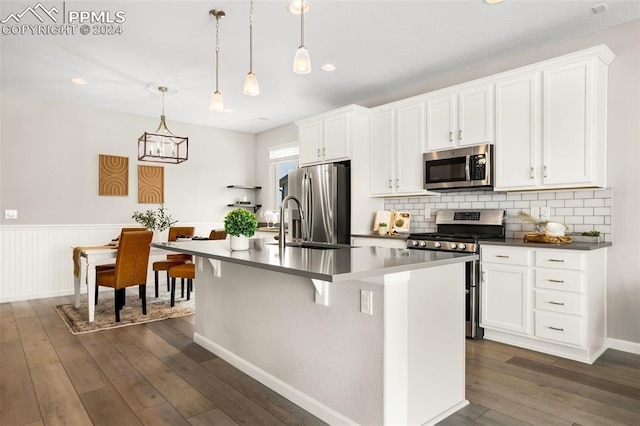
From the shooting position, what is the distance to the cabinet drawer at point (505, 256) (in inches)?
126

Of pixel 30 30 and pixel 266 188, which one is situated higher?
pixel 30 30

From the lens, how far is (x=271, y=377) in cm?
251

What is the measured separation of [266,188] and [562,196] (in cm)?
495

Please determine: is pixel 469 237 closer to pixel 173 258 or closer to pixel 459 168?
pixel 459 168

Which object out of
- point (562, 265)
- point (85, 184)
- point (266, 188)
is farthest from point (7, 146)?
point (562, 265)

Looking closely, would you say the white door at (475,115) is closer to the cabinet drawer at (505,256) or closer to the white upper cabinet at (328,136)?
the cabinet drawer at (505,256)

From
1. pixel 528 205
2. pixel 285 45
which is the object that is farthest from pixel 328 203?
pixel 528 205

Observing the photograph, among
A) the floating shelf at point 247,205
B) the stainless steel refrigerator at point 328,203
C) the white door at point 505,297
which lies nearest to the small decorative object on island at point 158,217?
the floating shelf at point 247,205

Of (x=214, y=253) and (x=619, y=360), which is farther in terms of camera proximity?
(x=619, y=360)

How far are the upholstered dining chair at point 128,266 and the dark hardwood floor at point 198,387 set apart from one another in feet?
2.28

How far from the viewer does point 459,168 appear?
12.7 ft

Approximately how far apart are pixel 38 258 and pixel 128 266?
2.07 metres

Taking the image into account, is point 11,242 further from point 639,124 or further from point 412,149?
point 639,124

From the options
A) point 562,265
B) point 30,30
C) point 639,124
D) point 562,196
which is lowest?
point 562,265
